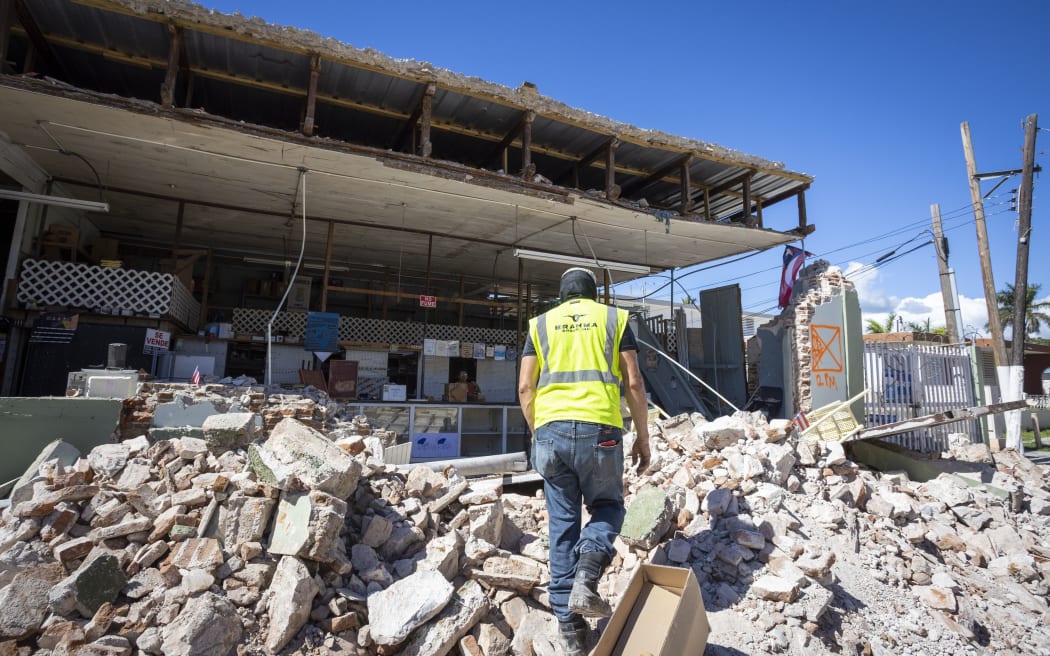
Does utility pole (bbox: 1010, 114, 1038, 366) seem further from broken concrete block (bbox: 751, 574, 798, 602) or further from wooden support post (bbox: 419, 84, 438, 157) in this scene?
wooden support post (bbox: 419, 84, 438, 157)

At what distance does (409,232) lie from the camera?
40.8ft

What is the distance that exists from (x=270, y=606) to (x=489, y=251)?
1186 cm

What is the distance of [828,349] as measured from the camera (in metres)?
9.28

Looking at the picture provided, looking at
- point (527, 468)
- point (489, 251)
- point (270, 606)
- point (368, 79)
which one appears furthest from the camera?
point (489, 251)

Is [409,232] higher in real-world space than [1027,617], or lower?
higher

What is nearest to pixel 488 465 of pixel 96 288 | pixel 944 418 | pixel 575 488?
pixel 575 488

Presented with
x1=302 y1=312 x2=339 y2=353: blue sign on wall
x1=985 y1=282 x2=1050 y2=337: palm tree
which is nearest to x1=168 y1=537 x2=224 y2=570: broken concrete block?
x1=302 y1=312 x2=339 y2=353: blue sign on wall

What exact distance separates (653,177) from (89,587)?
1082 centimetres

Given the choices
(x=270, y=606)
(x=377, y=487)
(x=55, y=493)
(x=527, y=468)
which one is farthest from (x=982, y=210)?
(x=55, y=493)

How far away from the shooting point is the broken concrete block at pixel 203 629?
2.54 m

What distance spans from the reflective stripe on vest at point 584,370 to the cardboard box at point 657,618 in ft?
3.22

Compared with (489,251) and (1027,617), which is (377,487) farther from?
(489,251)

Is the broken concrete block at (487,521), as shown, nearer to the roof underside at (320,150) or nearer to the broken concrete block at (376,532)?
the broken concrete block at (376,532)

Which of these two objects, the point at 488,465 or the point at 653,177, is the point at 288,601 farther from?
the point at 653,177
